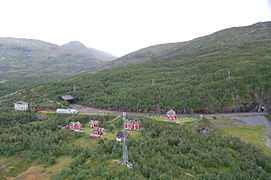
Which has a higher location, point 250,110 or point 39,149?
point 250,110

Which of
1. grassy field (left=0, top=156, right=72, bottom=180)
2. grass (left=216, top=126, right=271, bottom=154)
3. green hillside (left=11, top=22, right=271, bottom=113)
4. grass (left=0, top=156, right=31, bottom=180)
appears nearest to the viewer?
grassy field (left=0, top=156, right=72, bottom=180)

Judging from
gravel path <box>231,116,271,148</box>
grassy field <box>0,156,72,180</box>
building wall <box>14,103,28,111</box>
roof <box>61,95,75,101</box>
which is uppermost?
roof <box>61,95,75,101</box>

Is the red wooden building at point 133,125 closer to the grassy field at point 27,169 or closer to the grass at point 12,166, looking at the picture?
the grassy field at point 27,169

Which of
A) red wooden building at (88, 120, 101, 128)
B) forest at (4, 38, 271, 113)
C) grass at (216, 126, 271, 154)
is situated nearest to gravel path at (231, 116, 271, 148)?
grass at (216, 126, 271, 154)

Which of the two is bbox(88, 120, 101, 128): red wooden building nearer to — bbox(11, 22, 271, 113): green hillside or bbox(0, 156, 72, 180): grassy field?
bbox(0, 156, 72, 180): grassy field

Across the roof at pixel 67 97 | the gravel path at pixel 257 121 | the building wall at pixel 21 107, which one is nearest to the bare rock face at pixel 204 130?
the gravel path at pixel 257 121

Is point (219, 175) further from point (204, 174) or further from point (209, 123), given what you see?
point (209, 123)

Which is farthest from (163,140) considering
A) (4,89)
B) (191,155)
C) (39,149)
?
(4,89)
